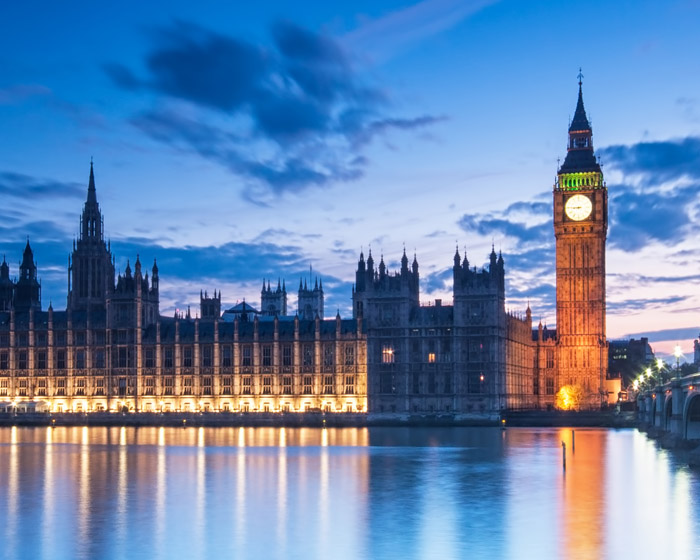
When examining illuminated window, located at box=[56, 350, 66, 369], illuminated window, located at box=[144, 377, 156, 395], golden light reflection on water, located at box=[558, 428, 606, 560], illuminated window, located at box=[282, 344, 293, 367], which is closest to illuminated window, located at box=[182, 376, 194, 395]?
illuminated window, located at box=[144, 377, 156, 395]

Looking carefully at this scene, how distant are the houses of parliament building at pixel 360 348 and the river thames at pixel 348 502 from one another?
55.8 m

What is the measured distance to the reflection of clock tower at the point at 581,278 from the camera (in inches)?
7072

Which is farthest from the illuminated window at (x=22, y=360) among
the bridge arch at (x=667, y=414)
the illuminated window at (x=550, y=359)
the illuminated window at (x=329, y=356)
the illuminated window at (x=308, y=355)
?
the bridge arch at (x=667, y=414)

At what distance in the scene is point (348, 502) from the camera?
5584 cm

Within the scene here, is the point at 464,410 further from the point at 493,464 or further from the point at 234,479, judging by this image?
the point at 234,479

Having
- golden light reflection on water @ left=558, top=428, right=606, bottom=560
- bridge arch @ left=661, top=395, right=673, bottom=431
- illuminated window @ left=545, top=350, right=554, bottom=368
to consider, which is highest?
illuminated window @ left=545, top=350, right=554, bottom=368

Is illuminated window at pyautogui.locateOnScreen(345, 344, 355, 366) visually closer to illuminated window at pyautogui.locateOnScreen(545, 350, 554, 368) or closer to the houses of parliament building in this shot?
the houses of parliament building

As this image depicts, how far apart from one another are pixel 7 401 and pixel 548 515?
13741cm

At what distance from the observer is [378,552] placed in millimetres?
41188

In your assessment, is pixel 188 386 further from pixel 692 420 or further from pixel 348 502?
pixel 348 502

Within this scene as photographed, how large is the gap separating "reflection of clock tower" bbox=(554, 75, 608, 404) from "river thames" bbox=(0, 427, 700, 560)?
83.4 m

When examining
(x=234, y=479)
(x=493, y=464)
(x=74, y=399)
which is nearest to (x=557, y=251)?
(x=74, y=399)

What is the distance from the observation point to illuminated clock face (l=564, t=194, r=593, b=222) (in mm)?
182250

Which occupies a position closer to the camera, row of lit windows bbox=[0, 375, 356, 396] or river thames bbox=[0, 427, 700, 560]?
river thames bbox=[0, 427, 700, 560]
